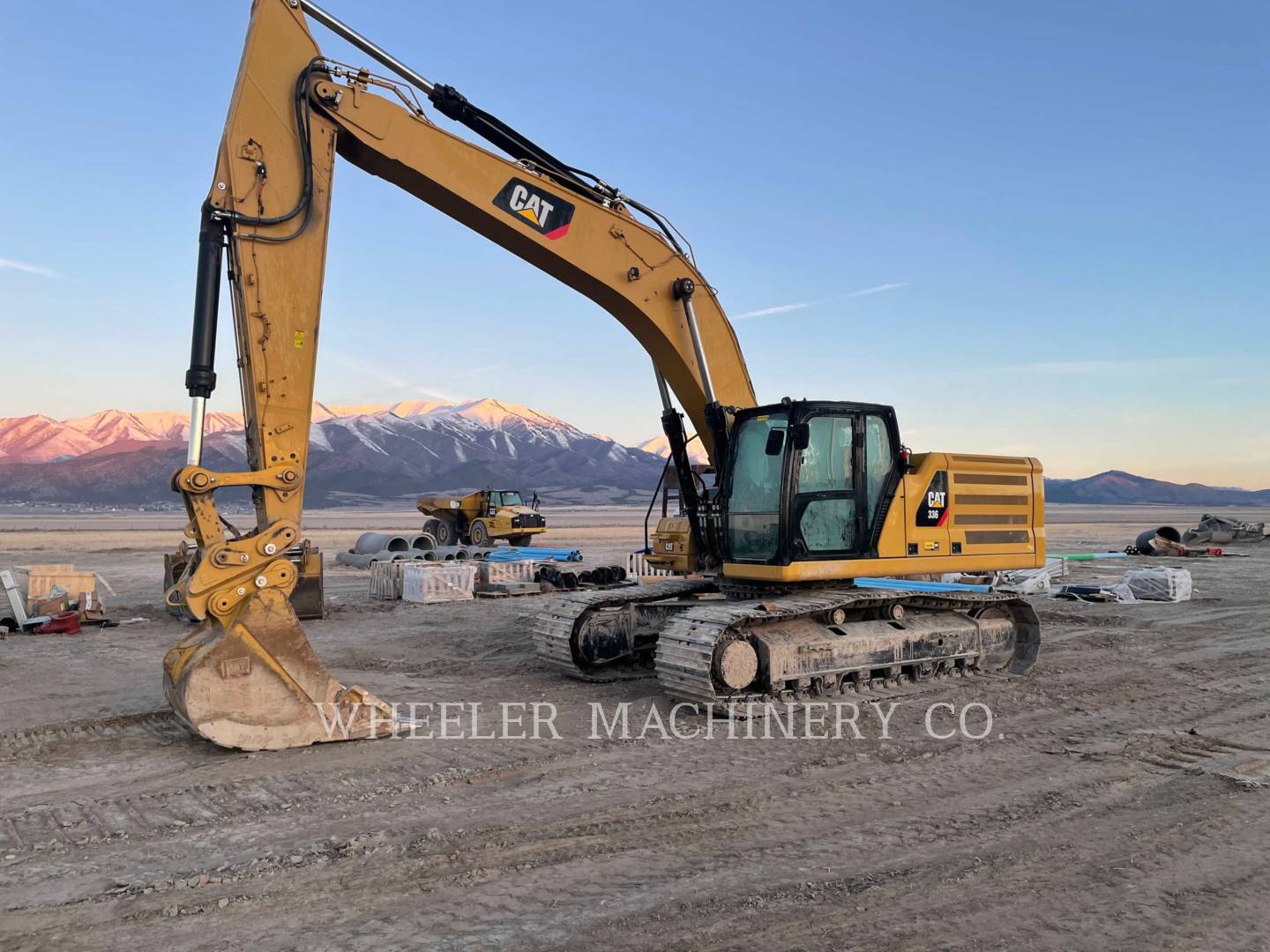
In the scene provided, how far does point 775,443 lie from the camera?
832 centimetres

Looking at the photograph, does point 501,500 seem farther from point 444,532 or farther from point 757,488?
point 757,488

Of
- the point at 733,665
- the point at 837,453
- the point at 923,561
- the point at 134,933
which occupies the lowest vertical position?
the point at 134,933

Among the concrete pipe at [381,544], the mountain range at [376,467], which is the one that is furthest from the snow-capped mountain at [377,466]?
the concrete pipe at [381,544]

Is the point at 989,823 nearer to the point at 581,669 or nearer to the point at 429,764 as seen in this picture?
the point at 429,764

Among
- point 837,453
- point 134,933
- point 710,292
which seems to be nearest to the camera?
point 134,933

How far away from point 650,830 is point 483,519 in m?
23.9

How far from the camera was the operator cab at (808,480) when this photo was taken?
8156mm

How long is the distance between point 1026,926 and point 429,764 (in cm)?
378

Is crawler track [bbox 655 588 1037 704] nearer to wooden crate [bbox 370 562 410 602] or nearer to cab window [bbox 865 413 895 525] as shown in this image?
cab window [bbox 865 413 895 525]

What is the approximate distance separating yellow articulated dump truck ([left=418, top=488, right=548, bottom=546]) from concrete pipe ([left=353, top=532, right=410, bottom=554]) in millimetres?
4482

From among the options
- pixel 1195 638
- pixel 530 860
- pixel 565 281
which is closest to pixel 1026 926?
pixel 530 860

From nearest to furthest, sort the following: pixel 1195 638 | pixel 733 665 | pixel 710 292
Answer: pixel 733 665 < pixel 710 292 < pixel 1195 638

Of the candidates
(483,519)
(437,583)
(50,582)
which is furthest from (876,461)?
(483,519)

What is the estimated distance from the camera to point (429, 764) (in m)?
6.26
